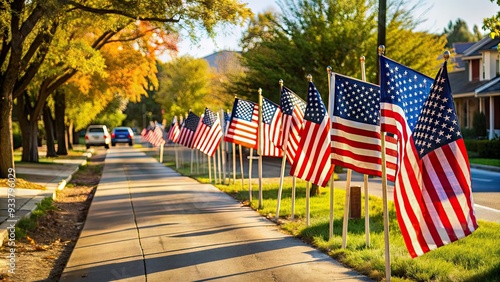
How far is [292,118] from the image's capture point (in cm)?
1353

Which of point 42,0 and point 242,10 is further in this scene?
point 242,10

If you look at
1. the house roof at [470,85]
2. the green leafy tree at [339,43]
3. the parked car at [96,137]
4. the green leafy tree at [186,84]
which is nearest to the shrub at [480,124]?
the house roof at [470,85]

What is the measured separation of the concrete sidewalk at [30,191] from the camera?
13.5 meters

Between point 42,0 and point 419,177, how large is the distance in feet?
35.7

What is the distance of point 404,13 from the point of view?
97.3 ft

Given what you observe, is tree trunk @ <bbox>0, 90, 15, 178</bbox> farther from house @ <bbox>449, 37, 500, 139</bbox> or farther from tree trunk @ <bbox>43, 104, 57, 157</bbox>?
house @ <bbox>449, 37, 500, 139</bbox>

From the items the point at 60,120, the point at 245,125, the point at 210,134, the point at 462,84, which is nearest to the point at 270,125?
the point at 245,125

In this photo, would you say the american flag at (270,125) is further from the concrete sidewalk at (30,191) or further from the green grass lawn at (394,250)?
the concrete sidewalk at (30,191)

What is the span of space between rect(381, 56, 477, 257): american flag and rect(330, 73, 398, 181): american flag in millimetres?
1743

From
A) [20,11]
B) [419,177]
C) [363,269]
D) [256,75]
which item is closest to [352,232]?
[363,269]

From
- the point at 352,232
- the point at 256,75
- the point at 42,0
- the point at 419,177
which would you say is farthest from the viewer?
the point at 256,75

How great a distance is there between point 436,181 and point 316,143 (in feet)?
13.4

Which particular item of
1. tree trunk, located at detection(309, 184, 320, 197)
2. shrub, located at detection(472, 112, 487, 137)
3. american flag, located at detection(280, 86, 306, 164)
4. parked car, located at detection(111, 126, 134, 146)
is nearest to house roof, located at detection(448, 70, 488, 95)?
shrub, located at detection(472, 112, 487, 137)

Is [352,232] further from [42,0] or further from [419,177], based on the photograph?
[42,0]
